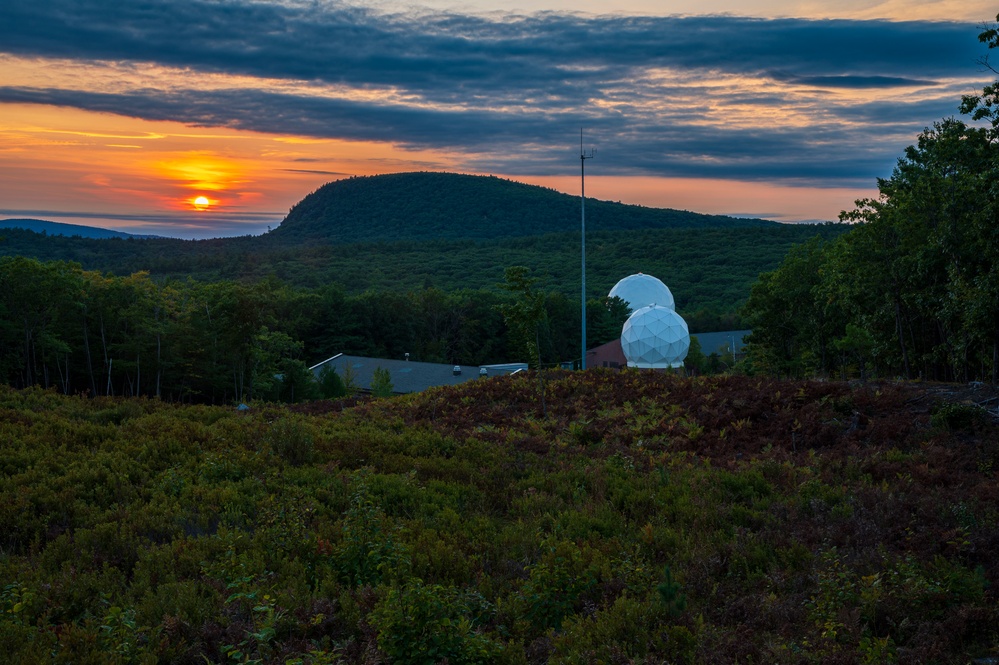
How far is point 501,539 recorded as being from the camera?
966 cm

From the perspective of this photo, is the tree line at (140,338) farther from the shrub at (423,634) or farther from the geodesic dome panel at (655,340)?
the shrub at (423,634)

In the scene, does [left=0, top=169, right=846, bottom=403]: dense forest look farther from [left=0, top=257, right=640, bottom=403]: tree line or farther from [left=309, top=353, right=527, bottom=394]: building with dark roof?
[left=309, top=353, right=527, bottom=394]: building with dark roof

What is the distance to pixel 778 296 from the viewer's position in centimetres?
4062

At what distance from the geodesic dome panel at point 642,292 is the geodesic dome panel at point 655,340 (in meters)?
25.2

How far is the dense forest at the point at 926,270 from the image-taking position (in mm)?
19828

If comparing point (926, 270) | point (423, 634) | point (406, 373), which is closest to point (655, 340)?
point (406, 373)

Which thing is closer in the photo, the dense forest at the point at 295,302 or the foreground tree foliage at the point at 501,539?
the foreground tree foliage at the point at 501,539

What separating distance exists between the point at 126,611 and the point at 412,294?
82094 mm

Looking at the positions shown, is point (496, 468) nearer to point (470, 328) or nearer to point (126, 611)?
point (126, 611)

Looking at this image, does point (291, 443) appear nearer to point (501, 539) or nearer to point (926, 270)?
point (501, 539)

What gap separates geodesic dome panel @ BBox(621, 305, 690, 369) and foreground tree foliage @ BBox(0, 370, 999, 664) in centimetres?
3451

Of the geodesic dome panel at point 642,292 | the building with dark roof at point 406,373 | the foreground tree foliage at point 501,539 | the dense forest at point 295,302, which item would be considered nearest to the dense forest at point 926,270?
the foreground tree foliage at point 501,539

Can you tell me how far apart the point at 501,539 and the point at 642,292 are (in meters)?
71.9

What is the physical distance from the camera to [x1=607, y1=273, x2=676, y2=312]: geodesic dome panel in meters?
78.2
